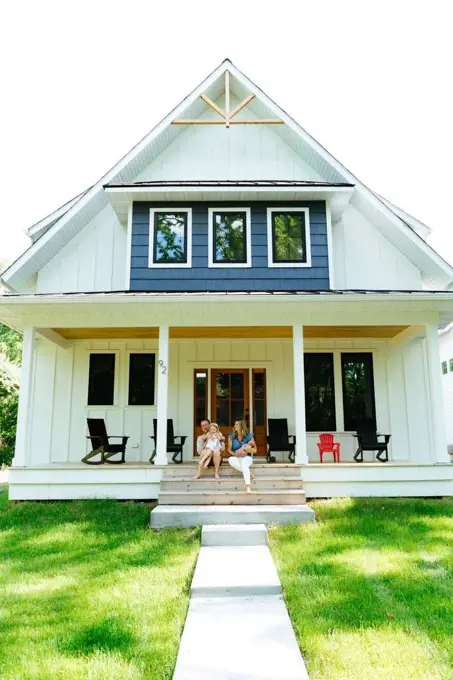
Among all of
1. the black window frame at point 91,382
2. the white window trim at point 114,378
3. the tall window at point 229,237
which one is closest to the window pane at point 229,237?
the tall window at point 229,237

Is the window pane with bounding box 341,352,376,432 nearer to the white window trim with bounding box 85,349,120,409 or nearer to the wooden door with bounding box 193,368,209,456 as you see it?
the wooden door with bounding box 193,368,209,456

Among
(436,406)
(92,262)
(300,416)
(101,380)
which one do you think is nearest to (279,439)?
(300,416)

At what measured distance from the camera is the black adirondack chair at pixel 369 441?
9.69m

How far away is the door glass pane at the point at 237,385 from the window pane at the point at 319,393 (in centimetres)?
140

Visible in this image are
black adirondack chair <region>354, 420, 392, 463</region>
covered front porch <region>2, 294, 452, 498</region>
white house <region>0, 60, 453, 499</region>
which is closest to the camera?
black adirondack chair <region>354, 420, 392, 463</region>

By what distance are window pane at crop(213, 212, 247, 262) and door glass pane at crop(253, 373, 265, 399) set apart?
257cm

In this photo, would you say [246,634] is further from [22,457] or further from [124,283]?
[124,283]

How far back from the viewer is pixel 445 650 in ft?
11.1

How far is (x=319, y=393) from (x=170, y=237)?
4.58 metres

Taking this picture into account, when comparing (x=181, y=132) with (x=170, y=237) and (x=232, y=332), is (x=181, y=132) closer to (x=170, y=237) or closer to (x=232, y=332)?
(x=170, y=237)

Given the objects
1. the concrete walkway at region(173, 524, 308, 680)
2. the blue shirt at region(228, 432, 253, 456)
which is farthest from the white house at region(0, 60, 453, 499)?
the concrete walkway at region(173, 524, 308, 680)

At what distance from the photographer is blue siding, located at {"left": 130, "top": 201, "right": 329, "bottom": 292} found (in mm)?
10438

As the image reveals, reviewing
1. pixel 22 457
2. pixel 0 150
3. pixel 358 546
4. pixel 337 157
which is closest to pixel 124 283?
pixel 22 457

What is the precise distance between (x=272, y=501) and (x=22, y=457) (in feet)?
13.9
